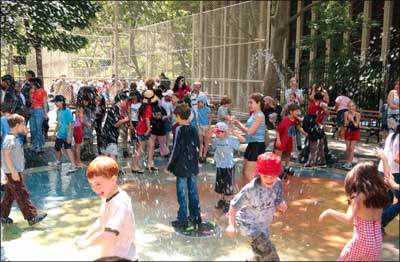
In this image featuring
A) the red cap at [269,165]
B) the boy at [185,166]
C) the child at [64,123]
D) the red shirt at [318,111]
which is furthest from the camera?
the red shirt at [318,111]

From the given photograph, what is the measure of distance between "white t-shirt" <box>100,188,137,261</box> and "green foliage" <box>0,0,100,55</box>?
1030cm

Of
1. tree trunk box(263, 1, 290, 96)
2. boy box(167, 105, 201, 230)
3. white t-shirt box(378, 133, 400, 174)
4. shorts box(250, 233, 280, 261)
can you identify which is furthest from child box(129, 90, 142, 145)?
tree trunk box(263, 1, 290, 96)

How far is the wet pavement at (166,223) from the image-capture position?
5277 millimetres

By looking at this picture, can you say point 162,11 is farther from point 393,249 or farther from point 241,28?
point 393,249

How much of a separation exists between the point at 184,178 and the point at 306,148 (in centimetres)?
523

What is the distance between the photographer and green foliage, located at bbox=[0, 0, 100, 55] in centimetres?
1239

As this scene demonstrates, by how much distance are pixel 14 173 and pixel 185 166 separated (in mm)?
2079

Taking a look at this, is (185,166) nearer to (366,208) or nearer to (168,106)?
(366,208)

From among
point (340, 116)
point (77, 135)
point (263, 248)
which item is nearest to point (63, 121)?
point (77, 135)

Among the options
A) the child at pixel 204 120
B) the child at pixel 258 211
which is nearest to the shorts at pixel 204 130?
the child at pixel 204 120

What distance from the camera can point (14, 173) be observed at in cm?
586

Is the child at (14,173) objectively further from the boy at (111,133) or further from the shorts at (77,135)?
the shorts at (77,135)

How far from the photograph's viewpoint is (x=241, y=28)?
66.9ft

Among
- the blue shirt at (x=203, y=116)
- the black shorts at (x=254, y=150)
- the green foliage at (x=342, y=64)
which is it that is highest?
the green foliage at (x=342, y=64)
